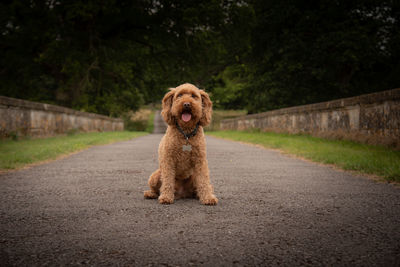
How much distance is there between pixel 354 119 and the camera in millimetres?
9477

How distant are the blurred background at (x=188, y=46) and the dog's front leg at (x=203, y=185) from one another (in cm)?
1473

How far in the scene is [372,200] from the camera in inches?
140

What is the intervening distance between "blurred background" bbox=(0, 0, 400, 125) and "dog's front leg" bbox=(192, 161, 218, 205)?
14.7 metres

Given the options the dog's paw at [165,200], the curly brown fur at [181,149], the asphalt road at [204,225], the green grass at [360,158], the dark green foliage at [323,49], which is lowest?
the asphalt road at [204,225]

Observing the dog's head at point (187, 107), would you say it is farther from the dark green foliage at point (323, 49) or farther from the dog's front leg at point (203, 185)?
the dark green foliage at point (323, 49)

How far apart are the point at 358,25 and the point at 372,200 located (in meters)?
19.0

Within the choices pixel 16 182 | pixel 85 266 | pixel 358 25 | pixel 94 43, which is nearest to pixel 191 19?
pixel 94 43

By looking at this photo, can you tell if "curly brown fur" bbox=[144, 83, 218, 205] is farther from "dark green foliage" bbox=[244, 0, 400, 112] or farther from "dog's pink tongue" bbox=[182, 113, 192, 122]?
"dark green foliage" bbox=[244, 0, 400, 112]

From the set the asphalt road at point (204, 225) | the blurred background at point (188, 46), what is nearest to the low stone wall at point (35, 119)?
the blurred background at point (188, 46)

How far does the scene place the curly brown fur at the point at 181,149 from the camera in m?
3.47

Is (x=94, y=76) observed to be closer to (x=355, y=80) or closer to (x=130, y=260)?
(x=355, y=80)

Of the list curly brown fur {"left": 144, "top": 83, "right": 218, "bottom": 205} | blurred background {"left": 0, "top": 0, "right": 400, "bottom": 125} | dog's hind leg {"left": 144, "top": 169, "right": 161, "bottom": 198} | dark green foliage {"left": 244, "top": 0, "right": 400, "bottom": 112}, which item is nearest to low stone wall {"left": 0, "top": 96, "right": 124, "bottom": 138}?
blurred background {"left": 0, "top": 0, "right": 400, "bottom": 125}

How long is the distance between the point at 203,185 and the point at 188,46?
17255mm

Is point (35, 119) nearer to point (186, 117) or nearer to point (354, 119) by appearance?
point (186, 117)
